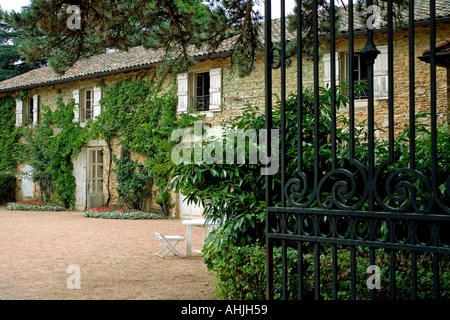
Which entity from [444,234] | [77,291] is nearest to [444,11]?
[444,234]

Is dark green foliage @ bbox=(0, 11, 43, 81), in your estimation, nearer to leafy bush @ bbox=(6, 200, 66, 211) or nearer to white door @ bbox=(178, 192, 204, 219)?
leafy bush @ bbox=(6, 200, 66, 211)

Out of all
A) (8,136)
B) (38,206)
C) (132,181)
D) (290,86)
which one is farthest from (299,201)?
(8,136)

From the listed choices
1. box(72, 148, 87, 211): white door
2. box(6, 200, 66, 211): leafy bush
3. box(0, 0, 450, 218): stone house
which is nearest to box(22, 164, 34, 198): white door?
box(0, 0, 450, 218): stone house

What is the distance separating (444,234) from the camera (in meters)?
3.68

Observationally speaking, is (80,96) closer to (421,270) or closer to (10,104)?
(10,104)

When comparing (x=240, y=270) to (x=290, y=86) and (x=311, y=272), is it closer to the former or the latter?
(x=311, y=272)

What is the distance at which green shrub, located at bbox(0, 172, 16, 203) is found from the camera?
19.3 metres

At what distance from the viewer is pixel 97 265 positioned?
21.8 feet

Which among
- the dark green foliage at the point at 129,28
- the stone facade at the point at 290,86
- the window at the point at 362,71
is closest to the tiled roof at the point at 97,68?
the stone facade at the point at 290,86

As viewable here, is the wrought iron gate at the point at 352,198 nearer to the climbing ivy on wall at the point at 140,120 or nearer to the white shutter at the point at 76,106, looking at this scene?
the climbing ivy on wall at the point at 140,120

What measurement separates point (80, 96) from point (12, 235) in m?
8.23

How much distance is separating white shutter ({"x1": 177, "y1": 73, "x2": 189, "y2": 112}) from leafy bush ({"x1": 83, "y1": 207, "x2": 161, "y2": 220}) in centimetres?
346

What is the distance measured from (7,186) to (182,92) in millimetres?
10406

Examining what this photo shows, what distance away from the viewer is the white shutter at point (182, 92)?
45.9 ft
